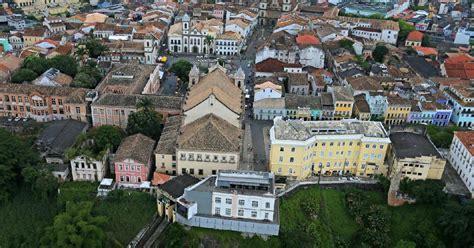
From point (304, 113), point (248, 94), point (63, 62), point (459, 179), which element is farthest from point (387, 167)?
point (63, 62)

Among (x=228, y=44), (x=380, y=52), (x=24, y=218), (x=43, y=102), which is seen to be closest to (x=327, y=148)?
(x=24, y=218)

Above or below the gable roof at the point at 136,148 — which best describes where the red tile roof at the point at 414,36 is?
above

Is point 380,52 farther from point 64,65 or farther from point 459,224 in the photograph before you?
point 64,65

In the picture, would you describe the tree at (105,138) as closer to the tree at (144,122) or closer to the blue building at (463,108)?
the tree at (144,122)

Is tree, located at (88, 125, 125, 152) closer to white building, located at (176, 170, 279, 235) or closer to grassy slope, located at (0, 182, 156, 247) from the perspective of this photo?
grassy slope, located at (0, 182, 156, 247)

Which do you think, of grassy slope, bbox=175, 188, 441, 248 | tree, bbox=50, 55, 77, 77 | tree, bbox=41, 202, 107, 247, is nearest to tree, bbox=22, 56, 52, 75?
tree, bbox=50, 55, 77, 77

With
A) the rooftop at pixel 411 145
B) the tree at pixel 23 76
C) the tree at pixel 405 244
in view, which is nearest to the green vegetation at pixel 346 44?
the rooftop at pixel 411 145

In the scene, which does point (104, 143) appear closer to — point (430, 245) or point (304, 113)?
point (304, 113)
